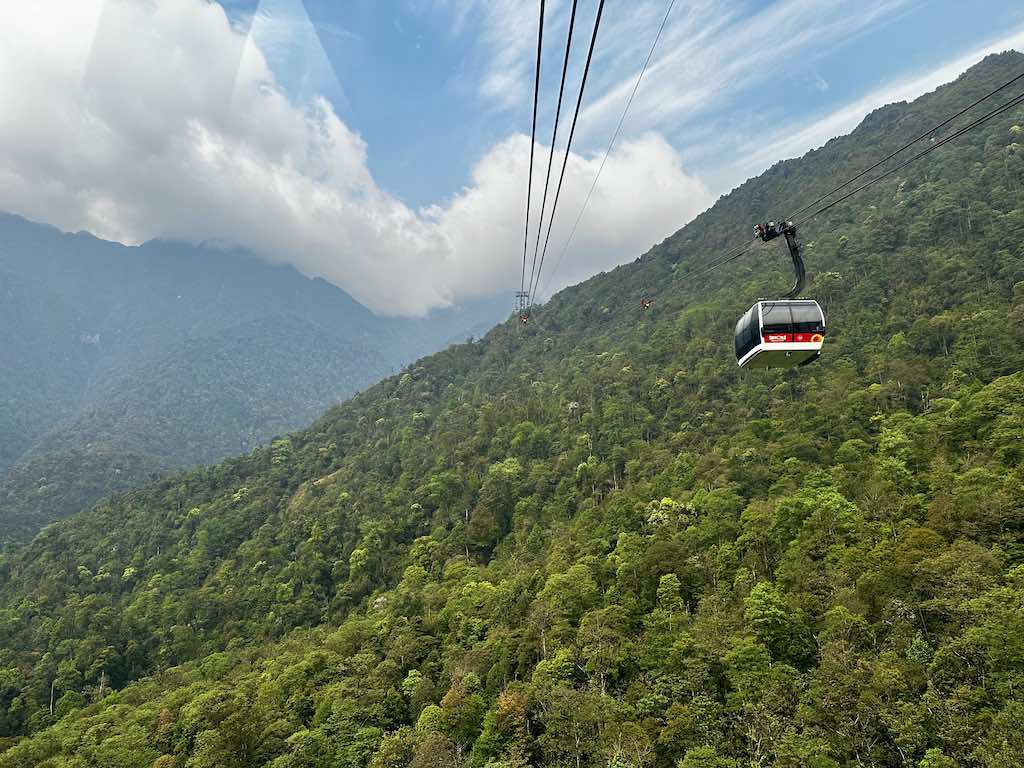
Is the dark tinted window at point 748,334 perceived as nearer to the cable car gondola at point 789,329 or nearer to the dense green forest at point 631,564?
the cable car gondola at point 789,329

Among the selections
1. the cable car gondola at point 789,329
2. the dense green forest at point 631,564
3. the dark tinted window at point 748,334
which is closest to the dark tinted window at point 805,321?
the cable car gondola at point 789,329

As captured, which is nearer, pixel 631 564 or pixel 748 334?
pixel 748 334

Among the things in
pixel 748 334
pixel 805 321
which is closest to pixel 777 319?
pixel 805 321

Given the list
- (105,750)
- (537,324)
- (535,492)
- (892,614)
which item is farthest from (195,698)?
(537,324)

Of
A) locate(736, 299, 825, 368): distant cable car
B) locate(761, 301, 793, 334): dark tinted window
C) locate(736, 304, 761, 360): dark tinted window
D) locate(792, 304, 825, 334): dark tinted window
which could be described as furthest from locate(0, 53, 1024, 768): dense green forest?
locate(761, 301, 793, 334): dark tinted window

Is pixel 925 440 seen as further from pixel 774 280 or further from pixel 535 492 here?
pixel 774 280

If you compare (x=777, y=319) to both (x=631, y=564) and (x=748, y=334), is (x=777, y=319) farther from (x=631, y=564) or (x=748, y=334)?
(x=631, y=564)
